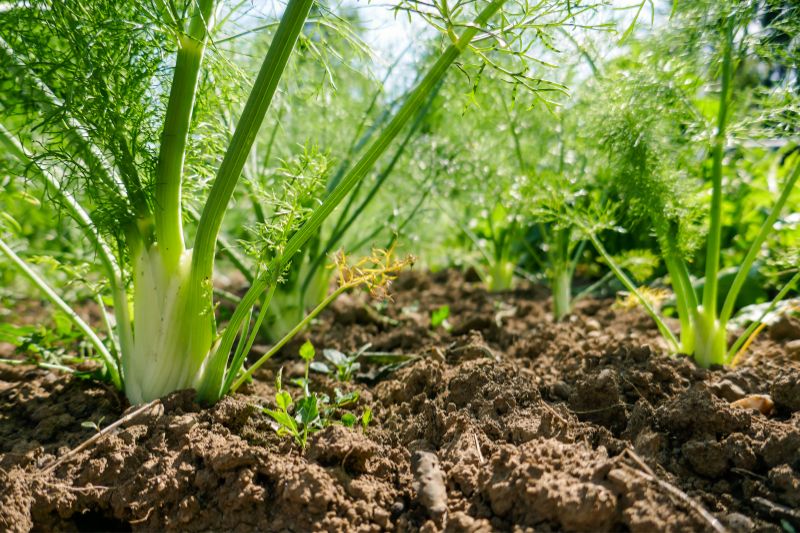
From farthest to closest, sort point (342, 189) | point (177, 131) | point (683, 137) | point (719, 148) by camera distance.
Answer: point (683, 137)
point (719, 148)
point (177, 131)
point (342, 189)

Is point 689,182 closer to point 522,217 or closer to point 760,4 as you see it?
point 760,4

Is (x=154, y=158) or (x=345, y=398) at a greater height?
(x=154, y=158)

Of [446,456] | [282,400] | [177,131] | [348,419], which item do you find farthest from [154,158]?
[446,456]

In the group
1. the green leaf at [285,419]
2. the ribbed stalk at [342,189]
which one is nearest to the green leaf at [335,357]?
the ribbed stalk at [342,189]

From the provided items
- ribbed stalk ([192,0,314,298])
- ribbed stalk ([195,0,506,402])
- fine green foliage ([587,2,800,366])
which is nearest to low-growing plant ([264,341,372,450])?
ribbed stalk ([195,0,506,402])

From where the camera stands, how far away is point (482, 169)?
8.12 ft

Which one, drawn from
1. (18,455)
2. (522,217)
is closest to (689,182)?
(522,217)

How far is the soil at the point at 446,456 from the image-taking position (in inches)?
41.8

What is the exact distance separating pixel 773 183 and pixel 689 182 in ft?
3.94

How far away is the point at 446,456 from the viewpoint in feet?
4.07

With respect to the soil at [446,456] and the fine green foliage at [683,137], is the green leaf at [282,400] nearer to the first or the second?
the soil at [446,456]

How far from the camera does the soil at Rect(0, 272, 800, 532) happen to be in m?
1.06

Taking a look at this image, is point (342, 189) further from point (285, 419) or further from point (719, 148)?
point (719, 148)

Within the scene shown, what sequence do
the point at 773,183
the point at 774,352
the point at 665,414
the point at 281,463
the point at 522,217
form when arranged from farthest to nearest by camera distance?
the point at 773,183 → the point at 522,217 → the point at 774,352 → the point at 665,414 → the point at 281,463
